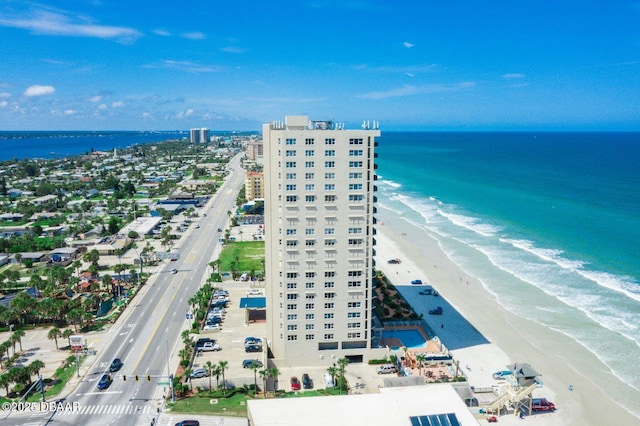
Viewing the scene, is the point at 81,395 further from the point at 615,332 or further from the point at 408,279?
the point at 615,332

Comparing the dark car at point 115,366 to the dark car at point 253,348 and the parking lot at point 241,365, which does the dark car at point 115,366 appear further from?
the dark car at point 253,348

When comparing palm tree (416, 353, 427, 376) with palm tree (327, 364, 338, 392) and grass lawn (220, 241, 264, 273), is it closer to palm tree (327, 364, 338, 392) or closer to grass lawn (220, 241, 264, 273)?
palm tree (327, 364, 338, 392)

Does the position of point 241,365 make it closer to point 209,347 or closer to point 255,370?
point 255,370

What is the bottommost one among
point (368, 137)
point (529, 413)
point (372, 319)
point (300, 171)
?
point (529, 413)

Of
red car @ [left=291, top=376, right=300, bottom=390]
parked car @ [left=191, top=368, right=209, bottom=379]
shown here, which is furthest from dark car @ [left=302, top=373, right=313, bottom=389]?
parked car @ [left=191, top=368, right=209, bottom=379]

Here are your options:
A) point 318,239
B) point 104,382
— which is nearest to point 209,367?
point 104,382

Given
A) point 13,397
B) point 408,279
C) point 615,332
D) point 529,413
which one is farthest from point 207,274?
point 615,332

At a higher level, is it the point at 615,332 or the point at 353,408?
the point at 353,408
